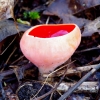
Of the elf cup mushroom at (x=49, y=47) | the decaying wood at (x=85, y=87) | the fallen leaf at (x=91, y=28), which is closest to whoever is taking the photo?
the elf cup mushroom at (x=49, y=47)

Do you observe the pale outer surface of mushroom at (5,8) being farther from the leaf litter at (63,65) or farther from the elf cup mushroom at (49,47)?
the elf cup mushroom at (49,47)

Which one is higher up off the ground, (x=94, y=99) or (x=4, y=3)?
(x=4, y=3)

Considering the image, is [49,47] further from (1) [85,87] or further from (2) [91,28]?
(2) [91,28]

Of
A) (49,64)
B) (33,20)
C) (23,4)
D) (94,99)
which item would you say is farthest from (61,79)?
(23,4)

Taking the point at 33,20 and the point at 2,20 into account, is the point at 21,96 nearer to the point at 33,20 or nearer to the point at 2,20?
→ the point at 2,20

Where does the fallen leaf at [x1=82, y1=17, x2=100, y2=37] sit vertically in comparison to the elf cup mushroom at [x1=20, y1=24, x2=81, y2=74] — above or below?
below

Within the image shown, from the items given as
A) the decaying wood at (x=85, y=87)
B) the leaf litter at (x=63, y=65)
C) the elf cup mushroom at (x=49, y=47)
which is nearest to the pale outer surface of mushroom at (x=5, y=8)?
the leaf litter at (x=63, y=65)

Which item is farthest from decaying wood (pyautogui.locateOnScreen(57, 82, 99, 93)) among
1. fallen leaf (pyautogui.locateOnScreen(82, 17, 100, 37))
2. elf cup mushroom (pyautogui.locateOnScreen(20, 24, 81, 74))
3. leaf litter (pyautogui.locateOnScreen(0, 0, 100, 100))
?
fallen leaf (pyautogui.locateOnScreen(82, 17, 100, 37))

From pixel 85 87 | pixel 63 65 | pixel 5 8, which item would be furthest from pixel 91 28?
→ pixel 5 8

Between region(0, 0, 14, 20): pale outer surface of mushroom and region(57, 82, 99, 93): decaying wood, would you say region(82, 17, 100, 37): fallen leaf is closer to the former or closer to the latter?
region(57, 82, 99, 93): decaying wood
